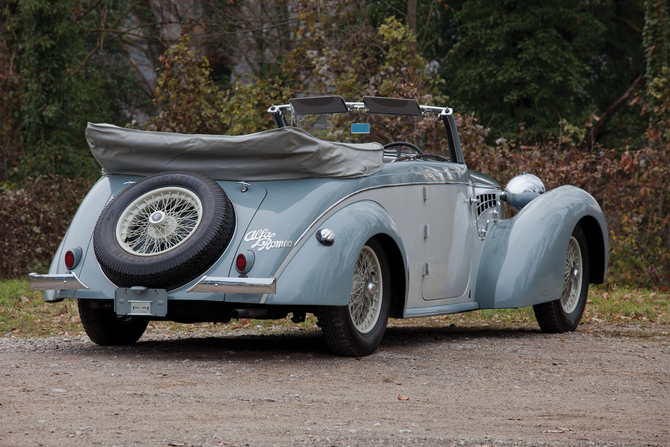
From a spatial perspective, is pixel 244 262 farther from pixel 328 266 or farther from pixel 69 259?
pixel 69 259

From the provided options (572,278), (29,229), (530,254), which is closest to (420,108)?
(530,254)

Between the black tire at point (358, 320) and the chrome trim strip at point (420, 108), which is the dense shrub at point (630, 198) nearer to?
the chrome trim strip at point (420, 108)

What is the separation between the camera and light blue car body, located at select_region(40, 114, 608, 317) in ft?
Answer: 17.2

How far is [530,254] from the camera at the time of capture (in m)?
7.02

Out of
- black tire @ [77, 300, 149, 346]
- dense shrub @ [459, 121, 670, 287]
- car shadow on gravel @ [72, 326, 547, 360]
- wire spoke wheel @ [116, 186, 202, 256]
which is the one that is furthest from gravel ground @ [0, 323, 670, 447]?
dense shrub @ [459, 121, 670, 287]

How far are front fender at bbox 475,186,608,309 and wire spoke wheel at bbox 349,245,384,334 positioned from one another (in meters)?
1.48

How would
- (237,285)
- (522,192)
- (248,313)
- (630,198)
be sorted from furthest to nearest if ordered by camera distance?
(630,198), (522,192), (248,313), (237,285)

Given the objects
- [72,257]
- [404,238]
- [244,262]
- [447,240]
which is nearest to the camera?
[244,262]

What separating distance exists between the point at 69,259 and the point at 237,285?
126 cm

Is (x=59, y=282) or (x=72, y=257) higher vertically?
(x=72, y=257)

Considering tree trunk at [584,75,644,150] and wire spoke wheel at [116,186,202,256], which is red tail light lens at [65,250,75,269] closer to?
wire spoke wheel at [116,186,202,256]

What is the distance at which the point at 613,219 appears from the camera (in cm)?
1153

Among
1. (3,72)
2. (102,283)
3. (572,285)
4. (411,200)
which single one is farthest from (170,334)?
(3,72)

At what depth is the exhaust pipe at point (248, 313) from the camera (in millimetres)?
5316
